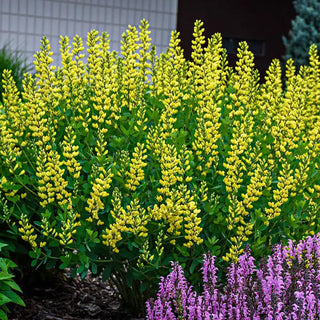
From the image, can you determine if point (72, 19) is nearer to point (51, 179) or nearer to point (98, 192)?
point (51, 179)

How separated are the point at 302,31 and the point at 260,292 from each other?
11.5m

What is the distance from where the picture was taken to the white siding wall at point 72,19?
11.0 m

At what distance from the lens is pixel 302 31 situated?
13539 millimetres

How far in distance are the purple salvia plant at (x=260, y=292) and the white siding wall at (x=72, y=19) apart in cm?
822

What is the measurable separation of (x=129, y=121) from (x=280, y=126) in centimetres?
91

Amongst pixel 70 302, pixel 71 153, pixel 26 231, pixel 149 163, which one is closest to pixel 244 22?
pixel 70 302

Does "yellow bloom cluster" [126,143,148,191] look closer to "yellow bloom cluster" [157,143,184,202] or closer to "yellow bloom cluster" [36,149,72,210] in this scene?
"yellow bloom cluster" [157,143,184,202]

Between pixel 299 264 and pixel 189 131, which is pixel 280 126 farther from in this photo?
pixel 299 264

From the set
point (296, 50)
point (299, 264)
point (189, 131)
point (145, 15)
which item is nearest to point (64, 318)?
point (189, 131)

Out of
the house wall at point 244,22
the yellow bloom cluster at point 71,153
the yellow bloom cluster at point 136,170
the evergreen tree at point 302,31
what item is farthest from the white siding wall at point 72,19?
the yellow bloom cluster at point 136,170

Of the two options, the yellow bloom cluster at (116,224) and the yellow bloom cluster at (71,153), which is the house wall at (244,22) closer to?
the yellow bloom cluster at (71,153)

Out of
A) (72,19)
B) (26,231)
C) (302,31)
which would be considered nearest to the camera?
(26,231)

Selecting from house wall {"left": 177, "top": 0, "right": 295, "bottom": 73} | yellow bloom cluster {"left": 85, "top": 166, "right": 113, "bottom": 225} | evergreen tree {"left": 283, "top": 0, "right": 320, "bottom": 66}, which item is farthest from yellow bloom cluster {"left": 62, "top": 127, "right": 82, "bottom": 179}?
evergreen tree {"left": 283, "top": 0, "right": 320, "bottom": 66}

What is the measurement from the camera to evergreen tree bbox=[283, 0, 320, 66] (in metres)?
13.2
